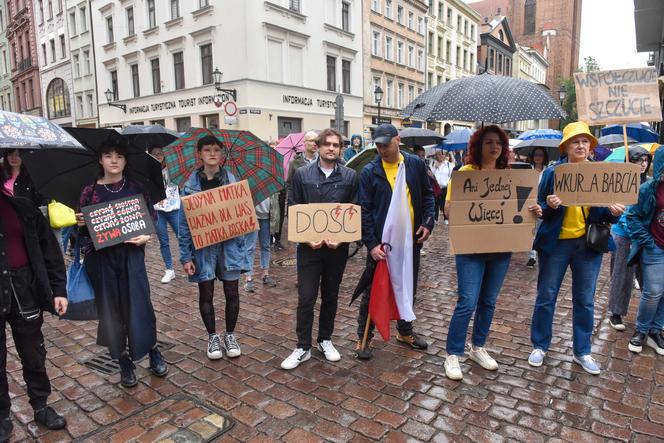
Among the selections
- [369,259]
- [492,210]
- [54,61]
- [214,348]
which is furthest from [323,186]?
[54,61]

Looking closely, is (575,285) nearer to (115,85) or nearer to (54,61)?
(115,85)

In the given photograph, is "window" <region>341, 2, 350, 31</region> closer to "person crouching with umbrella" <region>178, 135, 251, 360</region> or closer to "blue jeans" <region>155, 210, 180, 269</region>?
"blue jeans" <region>155, 210, 180, 269</region>

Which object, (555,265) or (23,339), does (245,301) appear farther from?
(555,265)

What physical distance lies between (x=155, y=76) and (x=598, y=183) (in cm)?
2839

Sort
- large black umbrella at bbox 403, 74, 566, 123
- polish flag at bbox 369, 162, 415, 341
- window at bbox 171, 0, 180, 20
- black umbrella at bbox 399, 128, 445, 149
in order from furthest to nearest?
window at bbox 171, 0, 180, 20 < black umbrella at bbox 399, 128, 445, 149 < polish flag at bbox 369, 162, 415, 341 < large black umbrella at bbox 403, 74, 566, 123

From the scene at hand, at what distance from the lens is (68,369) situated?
3.96 m

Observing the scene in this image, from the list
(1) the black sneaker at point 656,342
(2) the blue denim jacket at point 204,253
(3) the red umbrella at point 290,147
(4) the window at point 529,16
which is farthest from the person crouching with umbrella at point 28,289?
(4) the window at point 529,16

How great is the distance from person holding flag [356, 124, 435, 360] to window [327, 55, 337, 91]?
2491 centimetres

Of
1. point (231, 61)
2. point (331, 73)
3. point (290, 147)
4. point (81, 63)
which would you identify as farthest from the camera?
point (81, 63)

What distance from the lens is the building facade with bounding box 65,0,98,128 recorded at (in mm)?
31797

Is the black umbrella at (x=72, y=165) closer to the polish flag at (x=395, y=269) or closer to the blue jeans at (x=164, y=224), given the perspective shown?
the polish flag at (x=395, y=269)

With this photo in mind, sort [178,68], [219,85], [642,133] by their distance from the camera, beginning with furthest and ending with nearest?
[178,68], [219,85], [642,133]

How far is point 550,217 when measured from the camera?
366cm

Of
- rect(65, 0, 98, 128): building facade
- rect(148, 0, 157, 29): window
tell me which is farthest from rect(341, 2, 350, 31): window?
rect(65, 0, 98, 128): building facade
